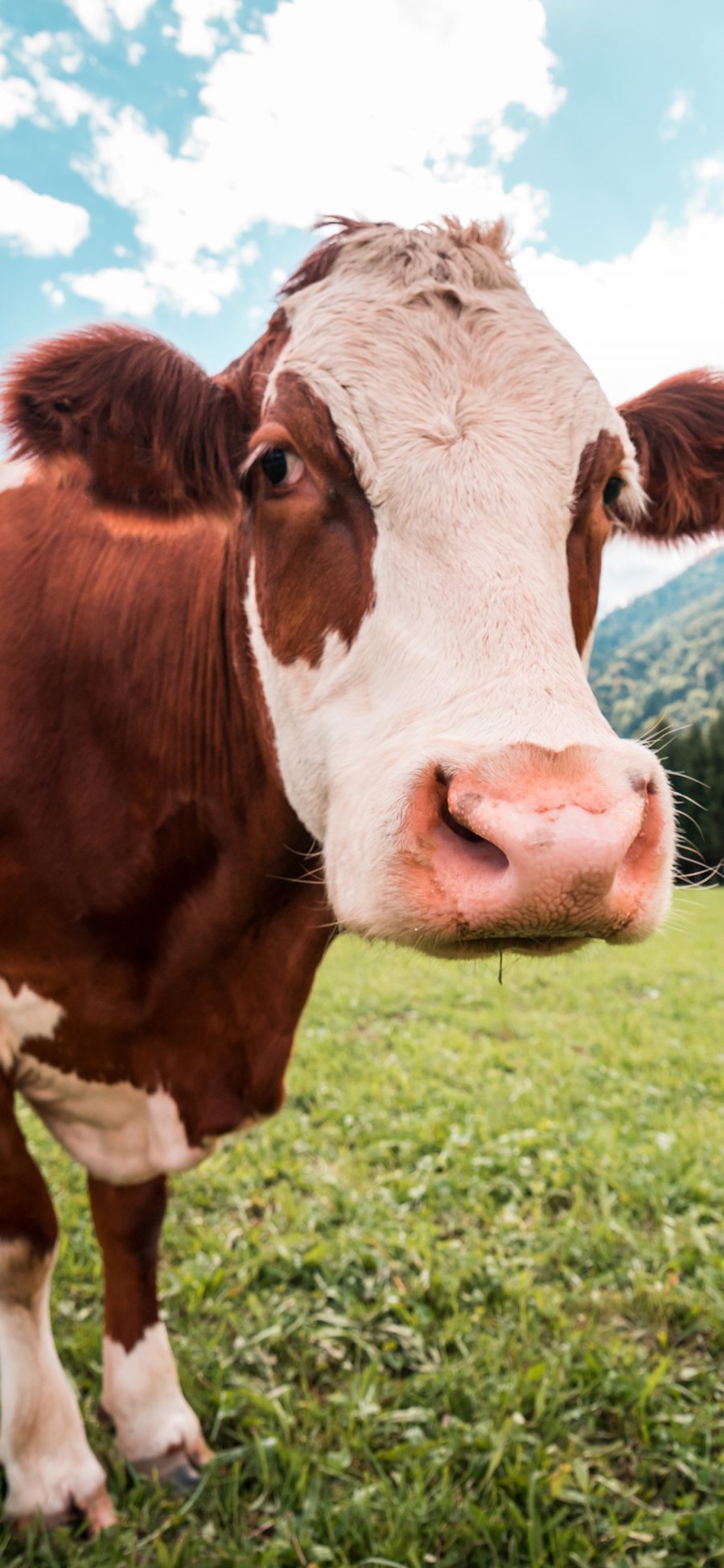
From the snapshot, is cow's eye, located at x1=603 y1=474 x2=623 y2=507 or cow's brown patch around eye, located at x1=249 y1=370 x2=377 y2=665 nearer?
cow's brown patch around eye, located at x1=249 y1=370 x2=377 y2=665

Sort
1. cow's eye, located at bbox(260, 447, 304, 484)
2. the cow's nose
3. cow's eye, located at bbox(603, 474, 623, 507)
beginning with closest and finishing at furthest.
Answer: the cow's nose → cow's eye, located at bbox(260, 447, 304, 484) → cow's eye, located at bbox(603, 474, 623, 507)

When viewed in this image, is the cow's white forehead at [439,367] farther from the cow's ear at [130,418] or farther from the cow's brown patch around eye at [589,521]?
the cow's ear at [130,418]

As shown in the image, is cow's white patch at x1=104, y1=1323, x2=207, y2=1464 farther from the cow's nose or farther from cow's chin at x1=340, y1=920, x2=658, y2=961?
the cow's nose

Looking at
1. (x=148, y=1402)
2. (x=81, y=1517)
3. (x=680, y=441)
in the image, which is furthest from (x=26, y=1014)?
(x=680, y=441)

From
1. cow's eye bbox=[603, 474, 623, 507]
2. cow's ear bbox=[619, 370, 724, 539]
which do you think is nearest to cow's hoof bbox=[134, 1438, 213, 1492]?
cow's eye bbox=[603, 474, 623, 507]

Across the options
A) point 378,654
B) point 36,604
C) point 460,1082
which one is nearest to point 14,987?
point 36,604

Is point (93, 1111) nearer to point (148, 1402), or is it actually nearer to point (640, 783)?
point (148, 1402)

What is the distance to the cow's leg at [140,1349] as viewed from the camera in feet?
8.08

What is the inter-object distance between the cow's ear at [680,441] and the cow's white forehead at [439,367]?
31.7 inches

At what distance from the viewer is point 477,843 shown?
→ 1.29 m

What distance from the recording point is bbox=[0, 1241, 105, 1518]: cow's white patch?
230cm

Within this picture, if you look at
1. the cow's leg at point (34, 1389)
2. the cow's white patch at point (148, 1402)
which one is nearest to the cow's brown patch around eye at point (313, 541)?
the cow's leg at point (34, 1389)

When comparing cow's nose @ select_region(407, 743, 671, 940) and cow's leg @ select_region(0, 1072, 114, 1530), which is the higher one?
cow's nose @ select_region(407, 743, 671, 940)

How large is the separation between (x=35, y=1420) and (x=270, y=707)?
1.84m
